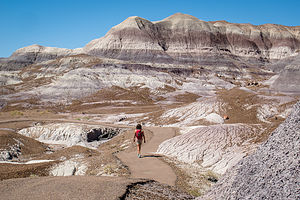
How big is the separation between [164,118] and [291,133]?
30028 millimetres

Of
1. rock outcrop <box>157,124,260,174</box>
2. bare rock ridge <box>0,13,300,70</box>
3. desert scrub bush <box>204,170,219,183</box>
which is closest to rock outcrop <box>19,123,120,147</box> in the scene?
rock outcrop <box>157,124,260,174</box>

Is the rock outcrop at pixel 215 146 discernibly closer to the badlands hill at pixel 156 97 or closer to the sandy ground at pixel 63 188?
the badlands hill at pixel 156 97

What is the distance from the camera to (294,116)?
5.27m

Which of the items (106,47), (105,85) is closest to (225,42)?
(106,47)

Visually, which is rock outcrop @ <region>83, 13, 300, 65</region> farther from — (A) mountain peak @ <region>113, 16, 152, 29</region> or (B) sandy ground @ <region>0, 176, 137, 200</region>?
(B) sandy ground @ <region>0, 176, 137, 200</region>

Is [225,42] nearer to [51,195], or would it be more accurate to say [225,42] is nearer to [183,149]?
[183,149]

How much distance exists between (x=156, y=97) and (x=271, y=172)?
73263 mm

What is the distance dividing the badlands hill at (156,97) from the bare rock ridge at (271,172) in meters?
3.90

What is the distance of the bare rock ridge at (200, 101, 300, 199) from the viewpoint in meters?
4.10

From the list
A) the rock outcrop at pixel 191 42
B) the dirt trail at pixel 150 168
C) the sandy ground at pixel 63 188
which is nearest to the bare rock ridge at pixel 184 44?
the rock outcrop at pixel 191 42

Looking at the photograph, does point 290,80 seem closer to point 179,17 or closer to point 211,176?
point 211,176

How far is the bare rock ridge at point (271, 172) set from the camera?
4.10 metres

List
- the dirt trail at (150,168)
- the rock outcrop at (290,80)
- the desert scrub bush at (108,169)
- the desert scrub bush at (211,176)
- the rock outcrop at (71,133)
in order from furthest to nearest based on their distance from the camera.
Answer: the rock outcrop at (290,80) → the rock outcrop at (71,133) → the desert scrub bush at (211,176) → the desert scrub bush at (108,169) → the dirt trail at (150,168)

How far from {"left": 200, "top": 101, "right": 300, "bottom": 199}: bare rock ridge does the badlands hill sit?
390 centimetres
